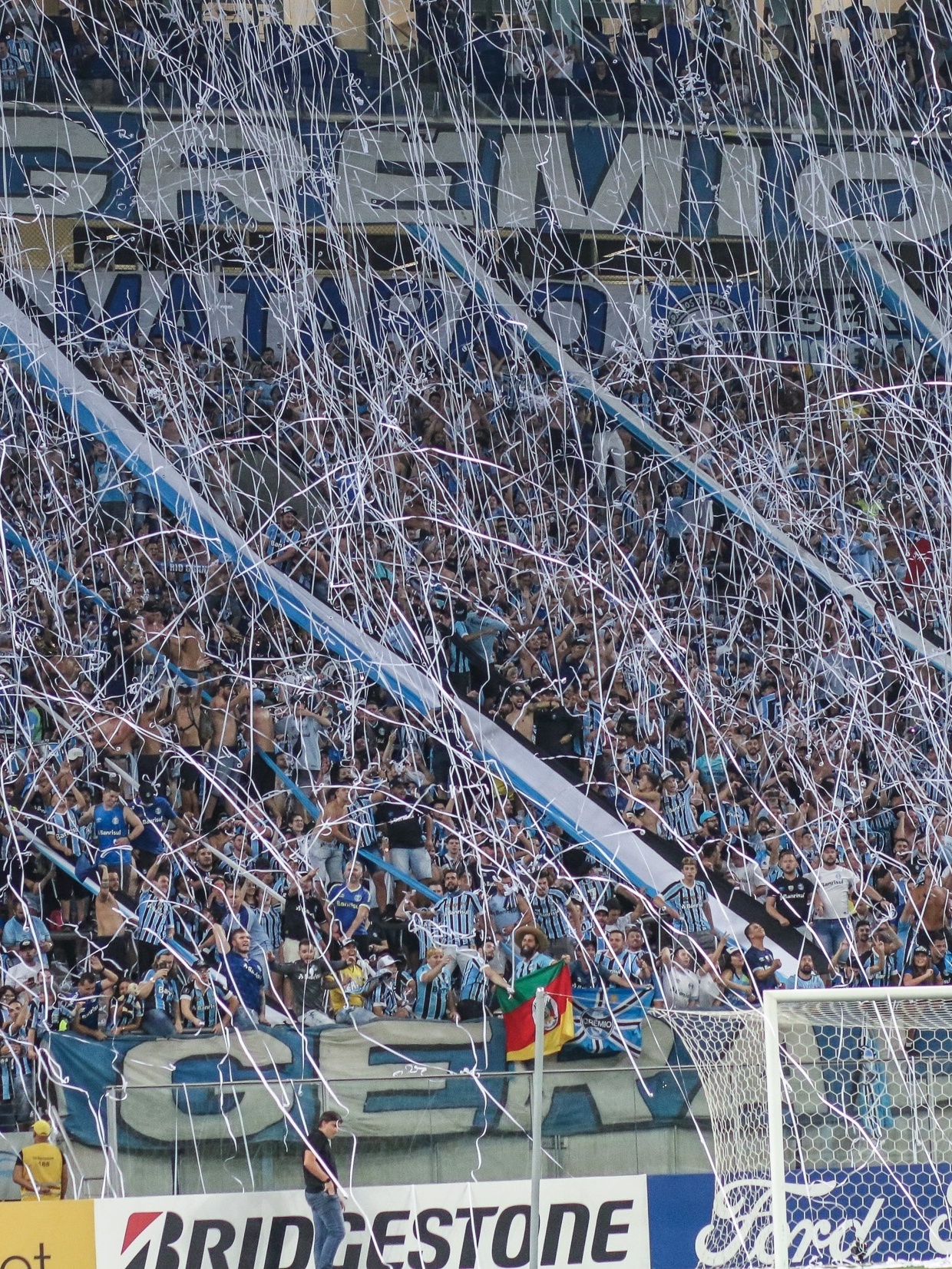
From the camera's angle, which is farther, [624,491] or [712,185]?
[712,185]

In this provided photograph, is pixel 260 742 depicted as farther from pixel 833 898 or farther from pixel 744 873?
pixel 833 898

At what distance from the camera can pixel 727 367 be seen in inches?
626

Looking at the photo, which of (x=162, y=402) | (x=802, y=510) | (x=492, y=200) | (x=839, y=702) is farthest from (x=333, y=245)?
(x=839, y=702)

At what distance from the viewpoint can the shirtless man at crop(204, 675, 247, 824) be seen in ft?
38.2

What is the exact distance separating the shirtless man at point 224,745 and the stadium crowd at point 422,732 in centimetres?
2

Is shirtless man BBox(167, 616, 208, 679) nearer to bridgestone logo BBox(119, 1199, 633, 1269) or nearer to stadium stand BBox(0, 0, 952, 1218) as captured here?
stadium stand BBox(0, 0, 952, 1218)

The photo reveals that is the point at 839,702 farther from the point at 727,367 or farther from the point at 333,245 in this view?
the point at 333,245

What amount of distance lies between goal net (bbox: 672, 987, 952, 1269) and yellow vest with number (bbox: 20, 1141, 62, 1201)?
255 cm

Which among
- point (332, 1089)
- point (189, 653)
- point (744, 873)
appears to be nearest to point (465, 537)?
point (189, 653)

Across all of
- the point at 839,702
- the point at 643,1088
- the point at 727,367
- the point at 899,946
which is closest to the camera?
the point at 643,1088

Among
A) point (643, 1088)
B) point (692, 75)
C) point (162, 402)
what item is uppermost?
point (692, 75)

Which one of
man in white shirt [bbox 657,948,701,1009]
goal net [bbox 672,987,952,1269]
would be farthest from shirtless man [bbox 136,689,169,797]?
goal net [bbox 672,987,952,1269]

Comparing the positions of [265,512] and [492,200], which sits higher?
[492,200]

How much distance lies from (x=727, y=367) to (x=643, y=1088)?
27.4ft
